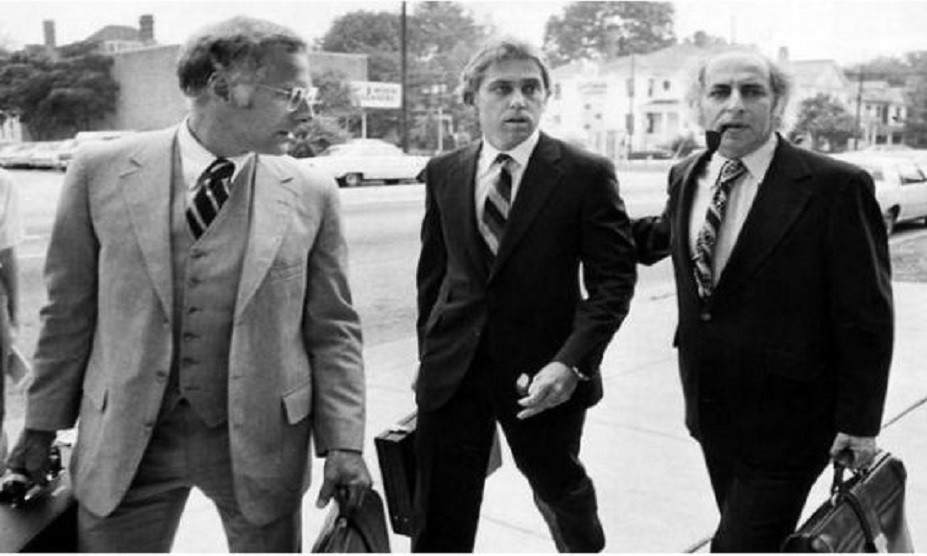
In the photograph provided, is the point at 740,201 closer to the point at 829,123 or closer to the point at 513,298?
the point at 513,298

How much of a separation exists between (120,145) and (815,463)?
194cm

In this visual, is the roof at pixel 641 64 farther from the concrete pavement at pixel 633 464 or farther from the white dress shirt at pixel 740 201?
the white dress shirt at pixel 740 201

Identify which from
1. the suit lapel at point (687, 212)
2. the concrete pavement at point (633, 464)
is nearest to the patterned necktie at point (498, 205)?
the suit lapel at point (687, 212)

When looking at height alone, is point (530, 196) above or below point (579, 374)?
above

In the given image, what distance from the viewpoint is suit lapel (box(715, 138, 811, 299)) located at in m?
2.48

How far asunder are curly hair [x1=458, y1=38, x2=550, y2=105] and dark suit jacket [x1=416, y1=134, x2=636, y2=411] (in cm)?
26

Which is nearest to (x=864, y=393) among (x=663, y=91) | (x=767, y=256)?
(x=767, y=256)

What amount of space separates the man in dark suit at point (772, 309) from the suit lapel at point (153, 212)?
1421mm

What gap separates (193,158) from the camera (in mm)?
2119

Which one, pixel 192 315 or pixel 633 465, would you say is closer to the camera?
pixel 192 315

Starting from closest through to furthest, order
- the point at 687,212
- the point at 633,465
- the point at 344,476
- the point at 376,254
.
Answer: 1. the point at 344,476
2. the point at 687,212
3. the point at 633,465
4. the point at 376,254

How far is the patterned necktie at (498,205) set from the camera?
283cm

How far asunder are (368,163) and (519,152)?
26187 millimetres

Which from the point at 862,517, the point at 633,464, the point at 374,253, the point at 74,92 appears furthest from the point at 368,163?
the point at 862,517
